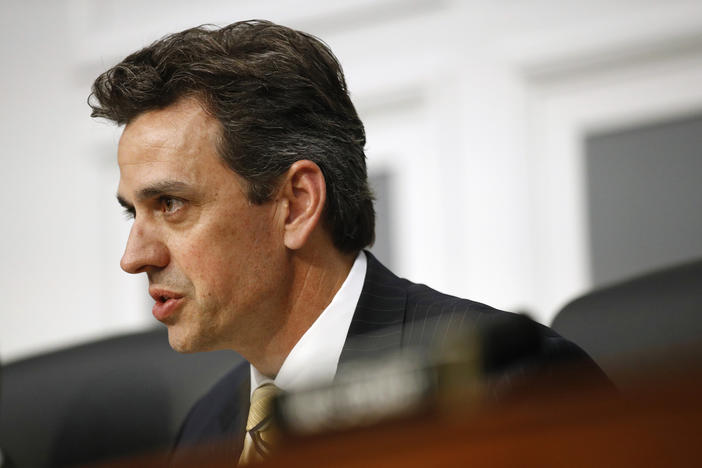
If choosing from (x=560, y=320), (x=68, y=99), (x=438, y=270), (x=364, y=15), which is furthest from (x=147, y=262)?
(x=68, y=99)

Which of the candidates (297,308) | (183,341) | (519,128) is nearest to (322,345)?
(297,308)

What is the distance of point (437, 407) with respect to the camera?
18.7 inches

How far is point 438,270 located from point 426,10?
2.16ft

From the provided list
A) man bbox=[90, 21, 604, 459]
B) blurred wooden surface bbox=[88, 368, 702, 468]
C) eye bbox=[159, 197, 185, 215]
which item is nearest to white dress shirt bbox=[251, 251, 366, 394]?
man bbox=[90, 21, 604, 459]

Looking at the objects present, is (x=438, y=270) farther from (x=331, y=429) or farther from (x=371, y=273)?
(x=331, y=429)

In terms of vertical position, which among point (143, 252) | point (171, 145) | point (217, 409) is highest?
point (171, 145)

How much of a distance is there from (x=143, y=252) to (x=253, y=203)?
164 millimetres

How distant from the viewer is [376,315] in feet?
4.50

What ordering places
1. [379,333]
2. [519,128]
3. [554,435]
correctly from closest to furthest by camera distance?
[554,435] → [379,333] → [519,128]

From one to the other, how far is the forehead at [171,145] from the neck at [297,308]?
185 mm

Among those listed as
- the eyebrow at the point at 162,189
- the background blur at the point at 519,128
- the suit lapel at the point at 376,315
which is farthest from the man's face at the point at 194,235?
the background blur at the point at 519,128

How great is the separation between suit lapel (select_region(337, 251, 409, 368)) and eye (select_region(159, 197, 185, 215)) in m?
0.28

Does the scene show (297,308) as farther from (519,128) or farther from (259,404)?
(519,128)

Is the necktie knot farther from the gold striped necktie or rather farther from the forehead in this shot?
the forehead
